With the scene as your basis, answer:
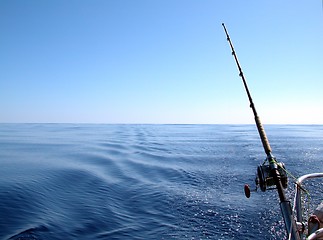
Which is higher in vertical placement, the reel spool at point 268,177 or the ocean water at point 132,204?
the reel spool at point 268,177

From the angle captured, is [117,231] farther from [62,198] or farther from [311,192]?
[311,192]

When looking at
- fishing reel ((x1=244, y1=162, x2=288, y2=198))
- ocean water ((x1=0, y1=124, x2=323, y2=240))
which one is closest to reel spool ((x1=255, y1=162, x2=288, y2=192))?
fishing reel ((x1=244, y1=162, x2=288, y2=198))

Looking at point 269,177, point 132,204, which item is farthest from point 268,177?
point 132,204

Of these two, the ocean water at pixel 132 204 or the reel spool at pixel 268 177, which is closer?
the reel spool at pixel 268 177

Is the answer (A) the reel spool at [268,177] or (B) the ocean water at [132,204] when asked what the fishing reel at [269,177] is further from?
(B) the ocean water at [132,204]

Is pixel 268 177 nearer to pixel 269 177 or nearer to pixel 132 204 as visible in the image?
pixel 269 177

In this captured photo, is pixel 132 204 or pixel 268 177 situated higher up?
pixel 268 177

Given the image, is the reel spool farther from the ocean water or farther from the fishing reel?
the ocean water

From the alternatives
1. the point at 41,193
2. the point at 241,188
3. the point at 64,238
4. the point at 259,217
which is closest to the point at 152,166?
the point at 241,188

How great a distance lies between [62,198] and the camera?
1184 cm

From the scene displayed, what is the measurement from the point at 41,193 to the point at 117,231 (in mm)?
5920

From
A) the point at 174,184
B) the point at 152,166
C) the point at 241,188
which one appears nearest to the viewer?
the point at 241,188

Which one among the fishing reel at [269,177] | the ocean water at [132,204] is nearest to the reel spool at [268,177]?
the fishing reel at [269,177]

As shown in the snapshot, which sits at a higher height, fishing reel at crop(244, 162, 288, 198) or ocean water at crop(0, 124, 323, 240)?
fishing reel at crop(244, 162, 288, 198)
